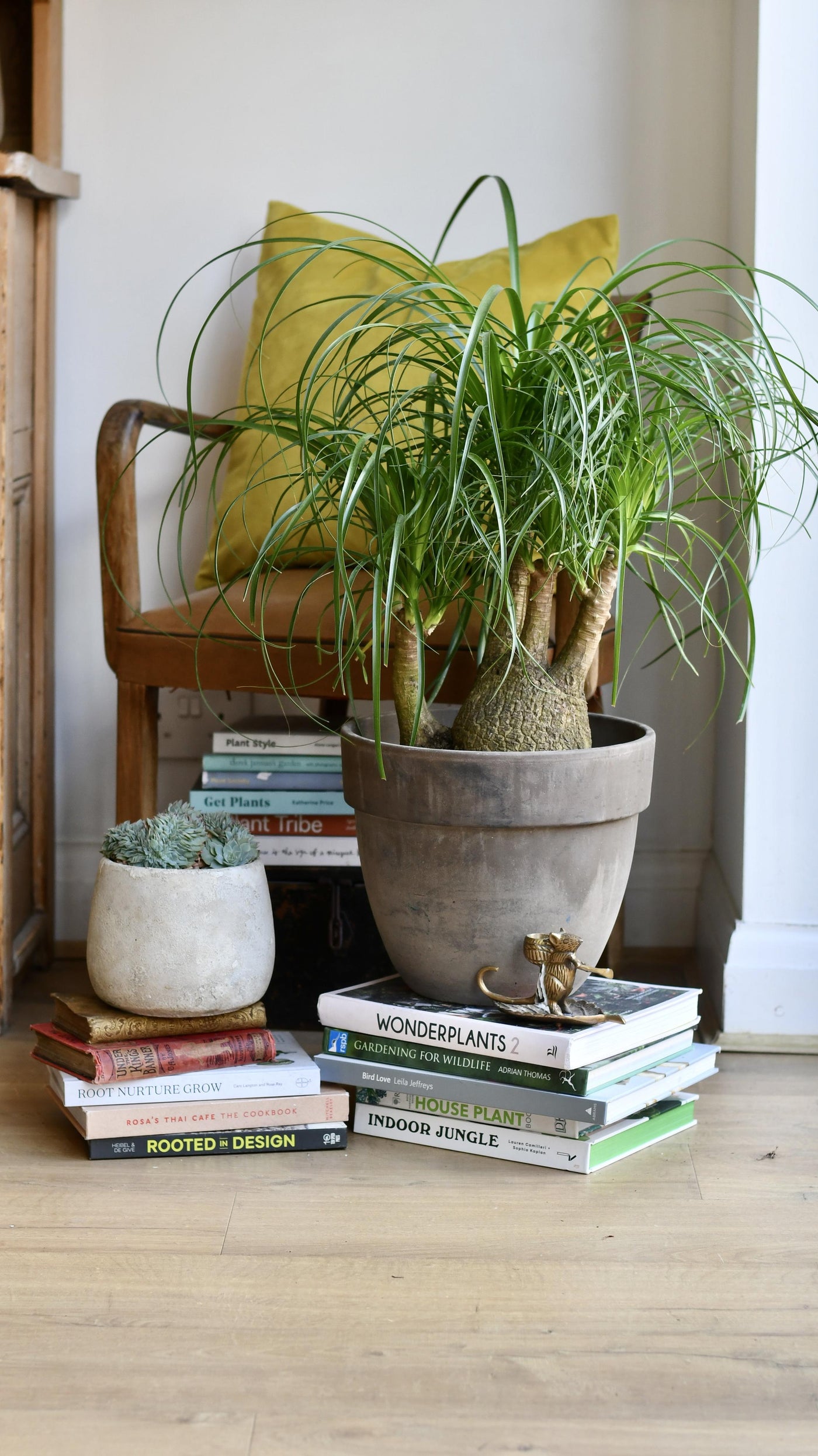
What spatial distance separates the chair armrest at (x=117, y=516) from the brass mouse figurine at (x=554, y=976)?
25.4 inches

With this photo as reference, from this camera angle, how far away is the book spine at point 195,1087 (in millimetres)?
1187

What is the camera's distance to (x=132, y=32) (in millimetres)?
1918

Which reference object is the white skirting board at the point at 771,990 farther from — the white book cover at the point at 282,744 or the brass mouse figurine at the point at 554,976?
the white book cover at the point at 282,744

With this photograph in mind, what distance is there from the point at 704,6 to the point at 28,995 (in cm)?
172

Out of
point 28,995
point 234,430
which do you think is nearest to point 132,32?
point 234,430

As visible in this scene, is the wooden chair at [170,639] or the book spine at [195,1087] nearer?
the book spine at [195,1087]


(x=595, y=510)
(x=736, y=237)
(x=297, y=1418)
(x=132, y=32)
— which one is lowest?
(x=297, y=1418)

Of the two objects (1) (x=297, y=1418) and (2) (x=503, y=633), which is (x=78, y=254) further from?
(1) (x=297, y=1418)

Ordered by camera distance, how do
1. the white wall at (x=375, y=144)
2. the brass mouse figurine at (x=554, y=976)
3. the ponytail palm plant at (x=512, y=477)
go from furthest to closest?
the white wall at (x=375, y=144) < the brass mouse figurine at (x=554, y=976) < the ponytail palm plant at (x=512, y=477)

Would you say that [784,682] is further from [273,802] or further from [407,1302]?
[407,1302]

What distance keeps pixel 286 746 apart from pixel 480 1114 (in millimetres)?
575

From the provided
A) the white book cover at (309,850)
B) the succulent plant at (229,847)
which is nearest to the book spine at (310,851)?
the white book cover at (309,850)

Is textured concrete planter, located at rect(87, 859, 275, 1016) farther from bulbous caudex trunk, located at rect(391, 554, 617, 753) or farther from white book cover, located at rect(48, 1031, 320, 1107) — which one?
bulbous caudex trunk, located at rect(391, 554, 617, 753)

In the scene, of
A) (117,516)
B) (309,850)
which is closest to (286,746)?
(309,850)
